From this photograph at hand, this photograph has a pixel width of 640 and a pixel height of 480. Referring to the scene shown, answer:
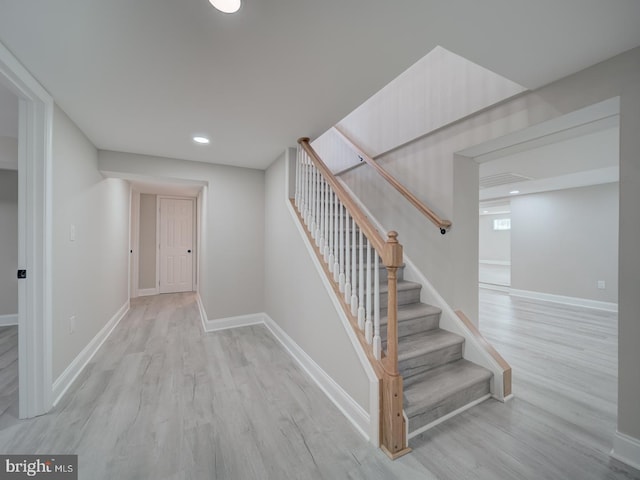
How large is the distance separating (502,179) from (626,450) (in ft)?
11.7

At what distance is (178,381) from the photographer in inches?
83.0

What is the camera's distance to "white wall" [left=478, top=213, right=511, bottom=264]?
388 inches

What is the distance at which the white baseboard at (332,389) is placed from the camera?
5.17 feet

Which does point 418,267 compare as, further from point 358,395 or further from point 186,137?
point 186,137

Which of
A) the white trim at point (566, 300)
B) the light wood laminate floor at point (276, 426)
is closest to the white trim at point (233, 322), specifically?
the light wood laminate floor at point (276, 426)

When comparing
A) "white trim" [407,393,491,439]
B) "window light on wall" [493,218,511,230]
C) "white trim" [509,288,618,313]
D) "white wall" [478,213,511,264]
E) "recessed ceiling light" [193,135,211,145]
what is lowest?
"white trim" [407,393,491,439]

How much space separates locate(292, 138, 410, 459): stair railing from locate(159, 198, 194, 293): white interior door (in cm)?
411

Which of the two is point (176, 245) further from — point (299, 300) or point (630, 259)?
point (630, 259)

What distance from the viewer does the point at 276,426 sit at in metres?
1.61

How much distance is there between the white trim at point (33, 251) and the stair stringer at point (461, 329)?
288cm

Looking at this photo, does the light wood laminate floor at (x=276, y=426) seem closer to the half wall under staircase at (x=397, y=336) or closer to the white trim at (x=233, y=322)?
the half wall under staircase at (x=397, y=336)

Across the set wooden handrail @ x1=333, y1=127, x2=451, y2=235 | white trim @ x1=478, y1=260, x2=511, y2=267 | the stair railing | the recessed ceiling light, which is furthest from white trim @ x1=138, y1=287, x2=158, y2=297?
white trim @ x1=478, y1=260, x2=511, y2=267

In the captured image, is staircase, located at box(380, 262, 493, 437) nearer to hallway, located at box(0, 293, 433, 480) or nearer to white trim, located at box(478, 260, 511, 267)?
hallway, located at box(0, 293, 433, 480)

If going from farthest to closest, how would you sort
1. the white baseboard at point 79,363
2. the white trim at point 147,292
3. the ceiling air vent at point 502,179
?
the white trim at point 147,292, the ceiling air vent at point 502,179, the white baseboard at point 79,363
